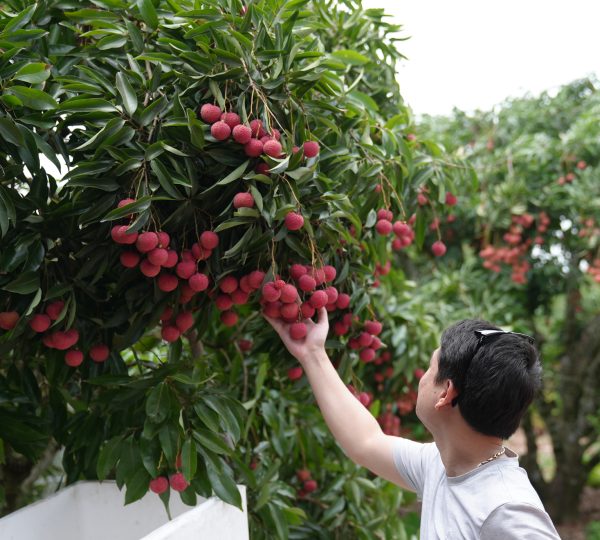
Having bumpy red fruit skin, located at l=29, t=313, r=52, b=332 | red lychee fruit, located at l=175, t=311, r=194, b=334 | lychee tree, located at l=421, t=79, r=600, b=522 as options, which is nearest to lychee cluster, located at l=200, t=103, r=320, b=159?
red lychee fruit, located at l=175, t=311, r=194, b=334

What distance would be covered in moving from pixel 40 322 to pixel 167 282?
0.73 ft

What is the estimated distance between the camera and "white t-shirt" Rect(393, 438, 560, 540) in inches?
38.6

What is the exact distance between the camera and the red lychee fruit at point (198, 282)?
117 centimetres

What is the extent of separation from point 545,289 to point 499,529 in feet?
9.83

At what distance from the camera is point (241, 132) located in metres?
1.12

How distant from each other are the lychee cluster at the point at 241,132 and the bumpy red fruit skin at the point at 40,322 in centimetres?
42

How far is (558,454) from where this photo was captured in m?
4.09

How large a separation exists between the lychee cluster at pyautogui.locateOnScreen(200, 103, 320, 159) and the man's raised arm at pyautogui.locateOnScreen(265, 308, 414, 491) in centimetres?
34

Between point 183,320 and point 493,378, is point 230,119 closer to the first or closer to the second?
point 183,320

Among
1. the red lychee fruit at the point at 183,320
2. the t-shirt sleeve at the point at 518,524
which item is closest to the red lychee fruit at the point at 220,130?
the red lychee fruit at the point at 183,320

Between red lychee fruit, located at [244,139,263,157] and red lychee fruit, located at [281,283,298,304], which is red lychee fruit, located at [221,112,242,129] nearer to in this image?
red lychee fruit, located at [244,139,263,157]

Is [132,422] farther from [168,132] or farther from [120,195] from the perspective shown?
[168,132]

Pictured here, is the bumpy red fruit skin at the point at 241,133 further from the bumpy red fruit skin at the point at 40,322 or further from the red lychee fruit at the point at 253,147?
the bumpy red fruit skin at the point at 40,322

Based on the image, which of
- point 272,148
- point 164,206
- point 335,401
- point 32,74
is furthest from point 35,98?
point 335,401
